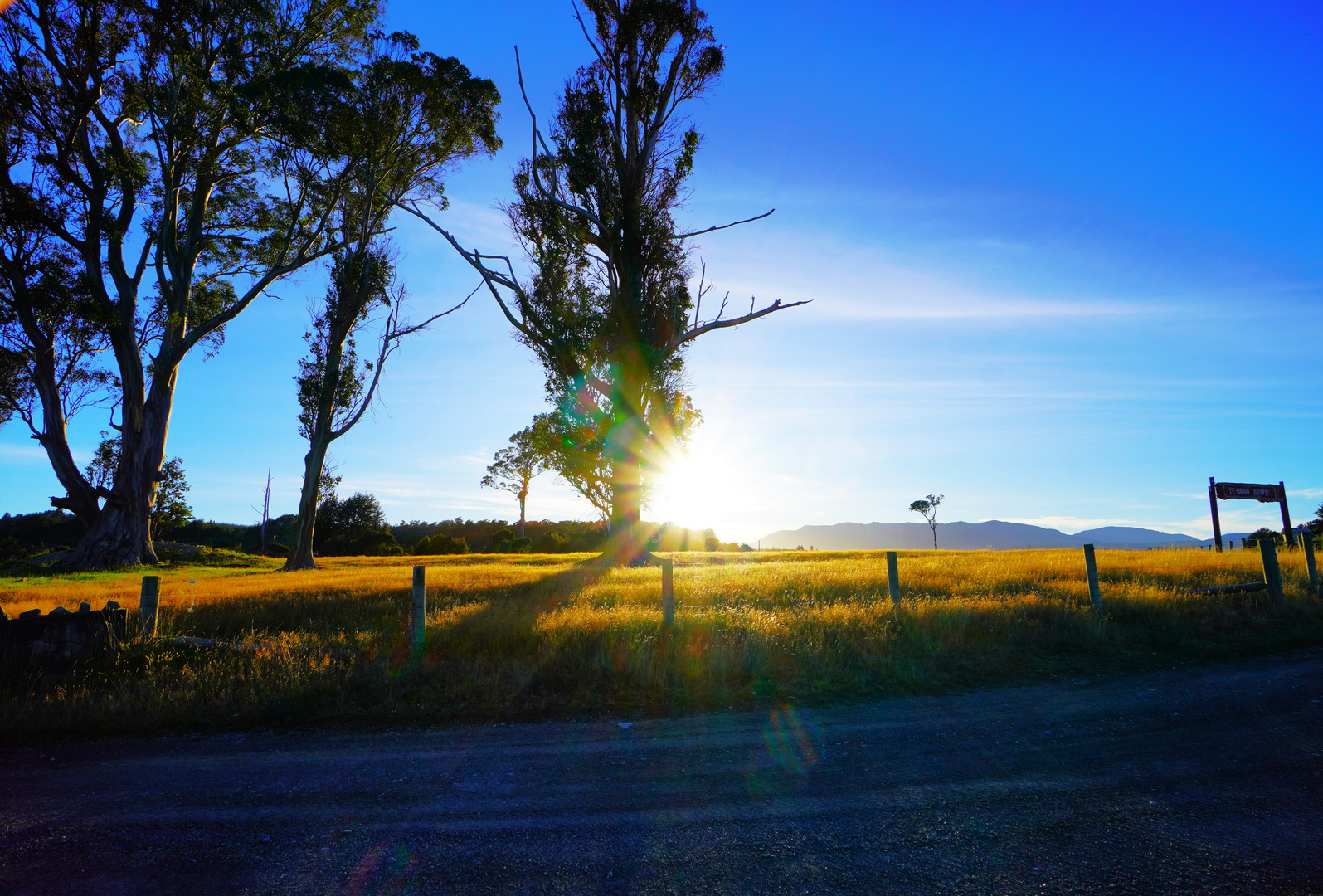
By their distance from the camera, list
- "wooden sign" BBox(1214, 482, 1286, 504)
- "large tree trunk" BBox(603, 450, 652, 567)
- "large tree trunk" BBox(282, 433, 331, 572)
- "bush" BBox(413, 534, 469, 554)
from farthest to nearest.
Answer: "bush" BBox(413, 534, 469, 554), "large tree trunk" BBox(282, 433, 331, 572), "large tree trunk" BBox(603, 450, 652, 567), "wooden sign" BBox(1214, 482, 1286, 504)

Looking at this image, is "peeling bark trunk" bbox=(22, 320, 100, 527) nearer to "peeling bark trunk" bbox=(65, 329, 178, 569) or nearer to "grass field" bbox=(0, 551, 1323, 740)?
"peeling bark trunk" bbox=(65, 329, 178, 569)

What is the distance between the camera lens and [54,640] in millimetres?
7723

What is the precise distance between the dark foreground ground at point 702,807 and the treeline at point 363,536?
4481 centimetres

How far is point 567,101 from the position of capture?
25.0 metres

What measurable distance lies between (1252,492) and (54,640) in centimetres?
3431

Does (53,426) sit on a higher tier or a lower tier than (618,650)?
higher

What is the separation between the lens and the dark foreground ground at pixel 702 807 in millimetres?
3576

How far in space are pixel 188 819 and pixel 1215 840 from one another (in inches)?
254

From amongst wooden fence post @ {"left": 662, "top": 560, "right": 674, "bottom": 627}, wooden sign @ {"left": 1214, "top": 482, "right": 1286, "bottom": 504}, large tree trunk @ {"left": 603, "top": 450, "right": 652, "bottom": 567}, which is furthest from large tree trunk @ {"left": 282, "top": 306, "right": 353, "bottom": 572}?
wooden sign @ {"left": 1214, "top": 482, "right": 1286, "bottom": 504}

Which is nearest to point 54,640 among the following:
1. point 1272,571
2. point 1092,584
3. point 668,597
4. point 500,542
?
point 668,597

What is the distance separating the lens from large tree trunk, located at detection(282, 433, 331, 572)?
31500mm

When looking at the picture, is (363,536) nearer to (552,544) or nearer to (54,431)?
(552,544)

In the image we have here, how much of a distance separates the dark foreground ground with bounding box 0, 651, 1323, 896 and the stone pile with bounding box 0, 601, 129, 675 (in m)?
2.36

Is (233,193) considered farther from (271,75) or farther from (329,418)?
(329,418)
